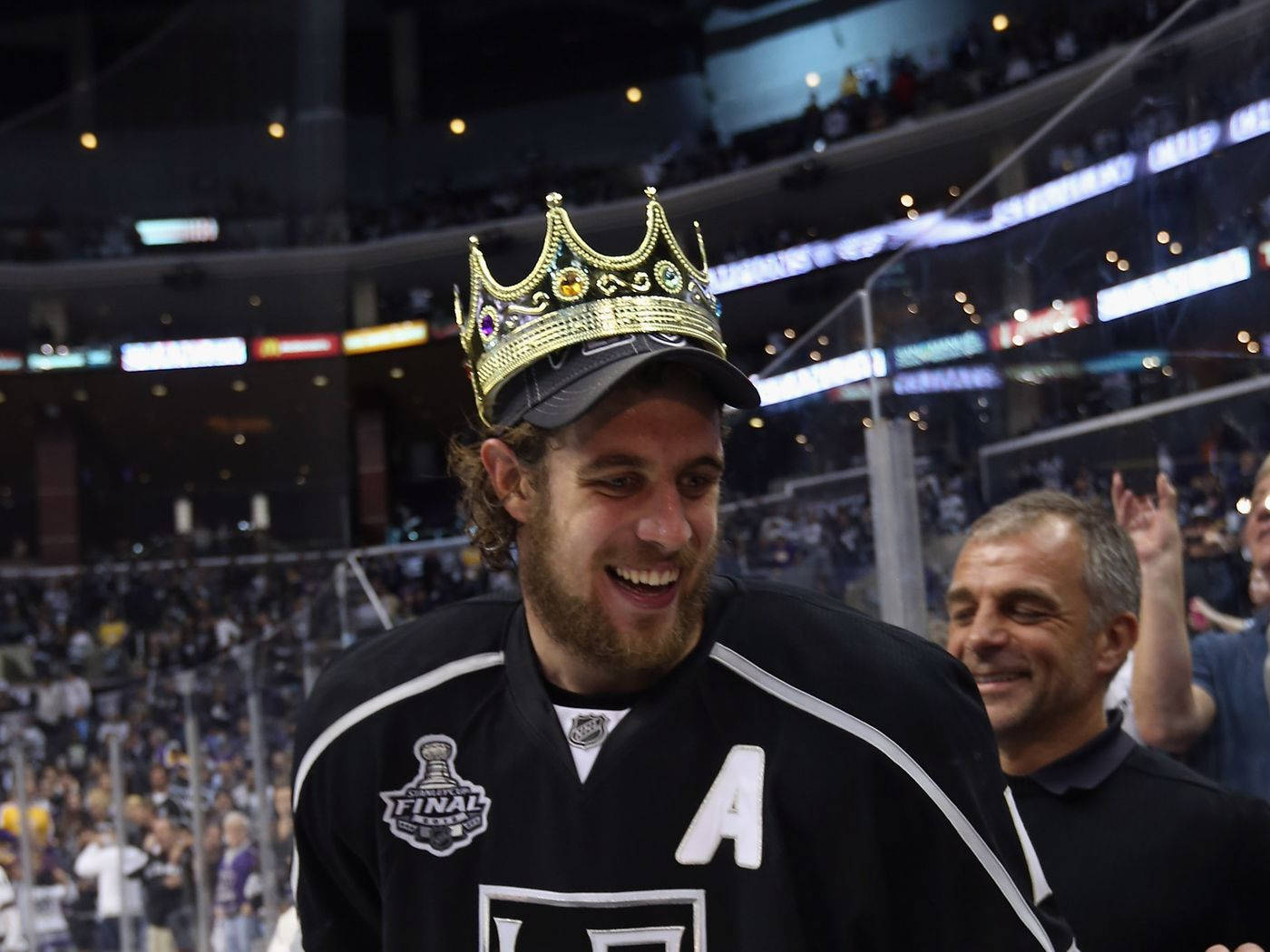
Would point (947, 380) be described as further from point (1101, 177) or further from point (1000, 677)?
point (1000, 677)

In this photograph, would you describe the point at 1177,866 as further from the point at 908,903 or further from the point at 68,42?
the point at 68,42

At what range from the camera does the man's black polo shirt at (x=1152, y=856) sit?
1.64 metres

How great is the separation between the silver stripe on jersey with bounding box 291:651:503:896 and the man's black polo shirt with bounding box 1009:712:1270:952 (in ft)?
2.52

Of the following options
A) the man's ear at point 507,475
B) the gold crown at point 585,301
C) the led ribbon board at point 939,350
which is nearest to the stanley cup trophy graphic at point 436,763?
the man's ear at point 507,475

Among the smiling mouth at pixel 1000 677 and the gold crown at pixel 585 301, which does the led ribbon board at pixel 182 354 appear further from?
the gold crown at pixel 585 301

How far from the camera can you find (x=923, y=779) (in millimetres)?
1279

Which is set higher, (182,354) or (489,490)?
(182,354)

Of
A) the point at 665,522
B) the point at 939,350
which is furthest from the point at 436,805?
the point at 939,350

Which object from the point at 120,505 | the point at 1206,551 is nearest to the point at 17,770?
the point at 1206,551

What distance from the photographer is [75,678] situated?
10133 mm

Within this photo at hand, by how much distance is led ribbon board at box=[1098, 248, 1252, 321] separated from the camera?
2076 millimetres

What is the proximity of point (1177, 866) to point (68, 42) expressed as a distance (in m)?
21.5

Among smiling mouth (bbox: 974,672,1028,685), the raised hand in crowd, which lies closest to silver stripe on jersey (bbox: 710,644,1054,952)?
smiling mouth (bbox: 974,672,1028,685)

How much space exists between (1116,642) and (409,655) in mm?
992
